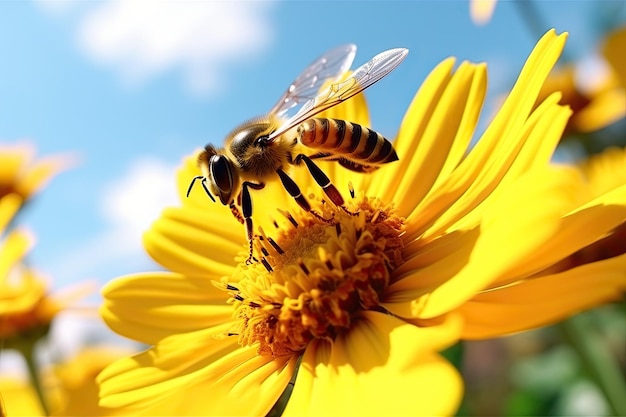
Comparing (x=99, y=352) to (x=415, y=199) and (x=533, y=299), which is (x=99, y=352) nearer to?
(x=415, y=199)

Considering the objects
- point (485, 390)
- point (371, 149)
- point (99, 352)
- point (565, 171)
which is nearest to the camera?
point (565, 171)

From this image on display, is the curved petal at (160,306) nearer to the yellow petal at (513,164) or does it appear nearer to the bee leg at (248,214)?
the bee leg at (248,214)

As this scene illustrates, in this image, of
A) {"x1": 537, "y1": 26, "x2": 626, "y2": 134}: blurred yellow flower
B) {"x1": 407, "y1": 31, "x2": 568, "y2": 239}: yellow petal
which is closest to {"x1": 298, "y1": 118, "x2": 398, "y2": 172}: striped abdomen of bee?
{"x1": 407, "y1": 31, "x2": 568, "y2": 239}: yellow petal

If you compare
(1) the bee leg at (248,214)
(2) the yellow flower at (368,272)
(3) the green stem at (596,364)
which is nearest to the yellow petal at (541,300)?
(2) the yellow flower at (368,272)

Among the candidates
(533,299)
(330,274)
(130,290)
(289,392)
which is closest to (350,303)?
(330,274)

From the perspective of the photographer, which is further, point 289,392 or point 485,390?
point 485,390

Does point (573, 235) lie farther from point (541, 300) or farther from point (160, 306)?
point (160, 306)

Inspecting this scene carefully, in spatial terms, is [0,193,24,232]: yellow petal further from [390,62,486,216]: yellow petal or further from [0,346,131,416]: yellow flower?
[390,62,486,216]: yellow petal
